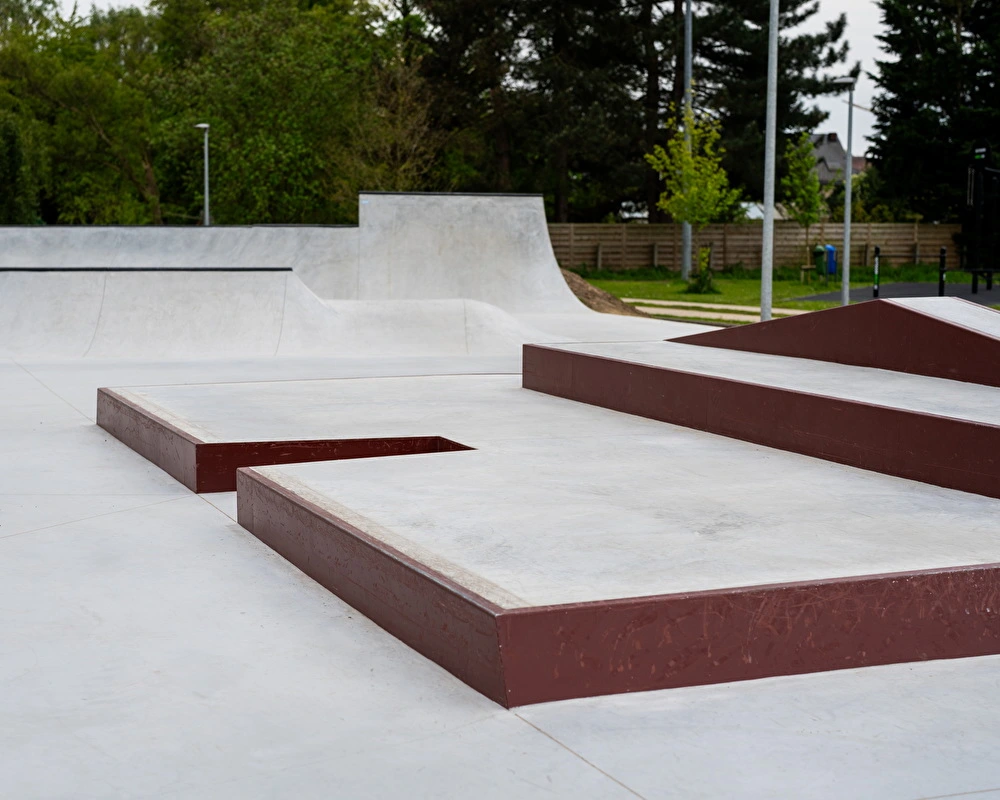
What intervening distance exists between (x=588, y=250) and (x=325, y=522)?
37.1 meters

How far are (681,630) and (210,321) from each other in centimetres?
1382

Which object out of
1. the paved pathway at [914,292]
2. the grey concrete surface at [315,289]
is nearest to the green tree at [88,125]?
the grey concrete surface at [315,289]

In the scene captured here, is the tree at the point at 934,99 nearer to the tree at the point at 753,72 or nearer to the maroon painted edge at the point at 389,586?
the tree at the point at 753,72

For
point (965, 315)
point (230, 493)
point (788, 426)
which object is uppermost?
point (965, 315)

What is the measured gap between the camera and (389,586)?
425cm

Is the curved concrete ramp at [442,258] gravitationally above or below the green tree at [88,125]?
below

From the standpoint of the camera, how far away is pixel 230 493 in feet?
23.0

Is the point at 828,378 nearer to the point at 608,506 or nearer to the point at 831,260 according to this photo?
the point at 608,506

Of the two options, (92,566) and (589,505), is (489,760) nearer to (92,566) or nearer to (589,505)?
(589,505)

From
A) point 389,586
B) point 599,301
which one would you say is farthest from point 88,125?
point 389,586

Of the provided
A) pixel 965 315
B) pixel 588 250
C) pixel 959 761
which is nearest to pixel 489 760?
pixel 959 761

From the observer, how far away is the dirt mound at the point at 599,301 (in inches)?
970

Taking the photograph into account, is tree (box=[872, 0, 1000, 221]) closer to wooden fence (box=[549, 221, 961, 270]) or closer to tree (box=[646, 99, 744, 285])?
wooden fence (box=[549, 221, 961, 270])

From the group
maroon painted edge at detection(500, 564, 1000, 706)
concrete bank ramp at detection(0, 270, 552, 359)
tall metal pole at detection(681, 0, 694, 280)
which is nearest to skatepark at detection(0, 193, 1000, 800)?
maroon painted edge at detection(500, 564, 1000, 706)
